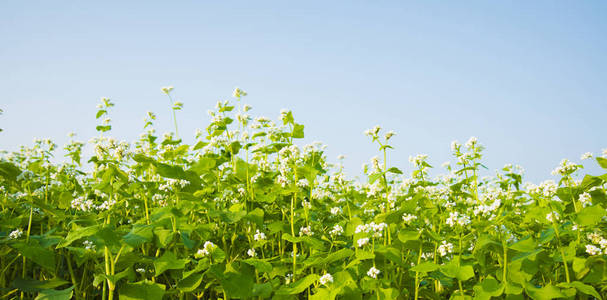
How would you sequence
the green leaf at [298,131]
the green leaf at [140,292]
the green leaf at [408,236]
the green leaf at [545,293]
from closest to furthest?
1. the green leaf at [545,293]
2. the green leaf at [140,292]
3. the green leaf at [408,236]
4. the green leaf at [298,131]

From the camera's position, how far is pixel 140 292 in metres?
2.92

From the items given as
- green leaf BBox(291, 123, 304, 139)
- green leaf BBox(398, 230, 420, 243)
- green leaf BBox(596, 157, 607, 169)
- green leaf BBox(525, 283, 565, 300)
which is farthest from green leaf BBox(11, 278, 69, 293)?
green leaf BBox(596, 157, 607, 169)

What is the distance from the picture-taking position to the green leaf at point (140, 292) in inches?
114

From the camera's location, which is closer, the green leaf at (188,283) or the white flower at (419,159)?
the green leaf at (188,283)

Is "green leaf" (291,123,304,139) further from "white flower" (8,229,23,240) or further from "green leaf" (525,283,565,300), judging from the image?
"white flower" (8,229,23,240)

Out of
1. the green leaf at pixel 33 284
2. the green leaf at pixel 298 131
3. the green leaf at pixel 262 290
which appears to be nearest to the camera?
the green leaf at pixel 262 290

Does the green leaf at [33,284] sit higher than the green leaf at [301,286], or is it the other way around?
the green leaf at [301,286]

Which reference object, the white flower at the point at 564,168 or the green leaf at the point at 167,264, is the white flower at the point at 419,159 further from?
the green leaf at the point at 167,264

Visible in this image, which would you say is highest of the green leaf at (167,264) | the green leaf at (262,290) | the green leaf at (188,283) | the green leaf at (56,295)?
the green leaf at (167,264)

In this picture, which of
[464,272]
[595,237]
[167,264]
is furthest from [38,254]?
[595,237]

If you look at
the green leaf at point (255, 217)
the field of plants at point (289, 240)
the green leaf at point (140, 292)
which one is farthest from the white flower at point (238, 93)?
the green leaf at point (140, 292)

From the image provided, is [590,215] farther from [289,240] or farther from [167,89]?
[167,89]

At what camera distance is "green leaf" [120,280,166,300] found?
290 cm

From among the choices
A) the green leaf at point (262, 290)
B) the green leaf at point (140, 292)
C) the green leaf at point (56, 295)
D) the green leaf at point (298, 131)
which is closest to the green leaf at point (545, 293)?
the green leaf at point (262, 290)
